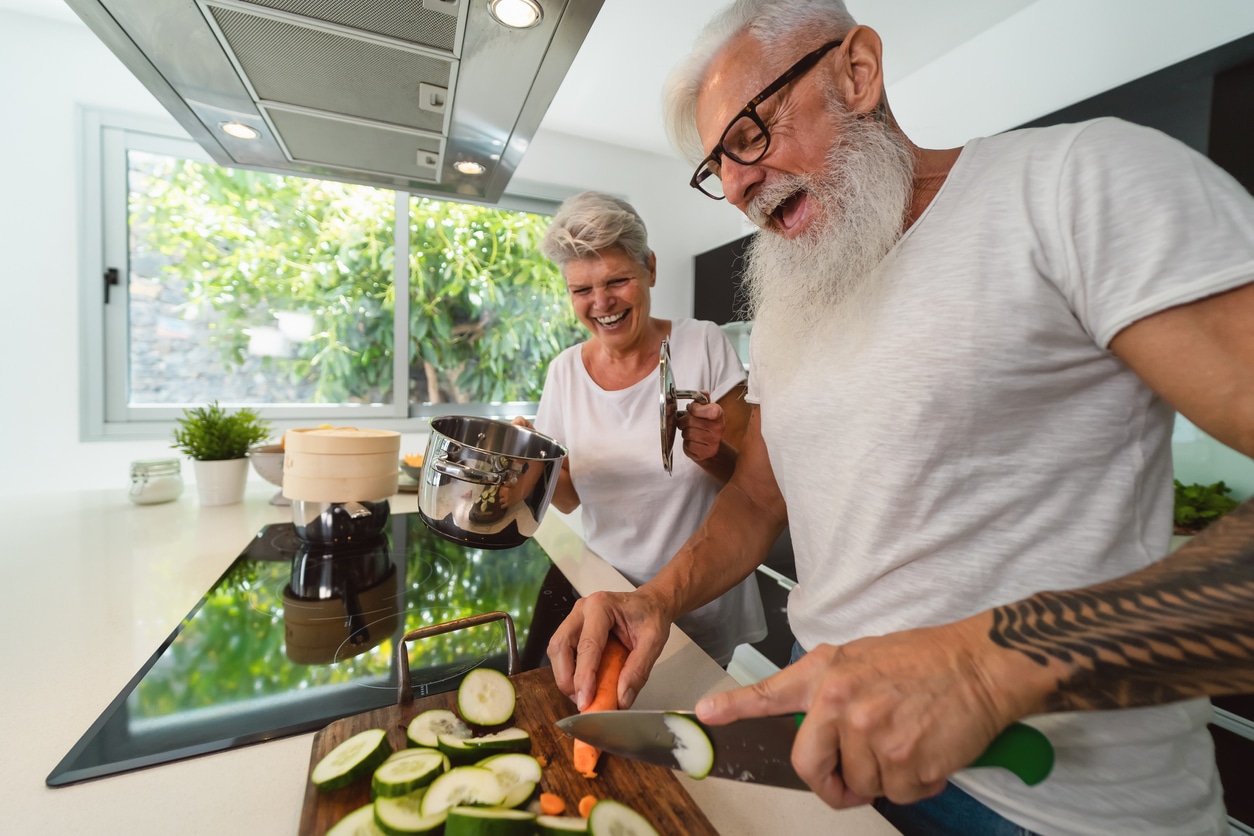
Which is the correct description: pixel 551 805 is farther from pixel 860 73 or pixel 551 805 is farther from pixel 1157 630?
pixel 860 73

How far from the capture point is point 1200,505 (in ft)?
4.67

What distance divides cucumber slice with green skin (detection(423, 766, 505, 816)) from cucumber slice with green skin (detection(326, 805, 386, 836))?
4 cm

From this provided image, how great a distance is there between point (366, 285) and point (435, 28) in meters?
2.26

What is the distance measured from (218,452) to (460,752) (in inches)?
59.7

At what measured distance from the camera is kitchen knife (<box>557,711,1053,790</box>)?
478 mm

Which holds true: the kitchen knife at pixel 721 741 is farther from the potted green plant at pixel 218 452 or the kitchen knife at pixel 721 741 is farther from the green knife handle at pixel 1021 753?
the potted green plant at pixel 218 452

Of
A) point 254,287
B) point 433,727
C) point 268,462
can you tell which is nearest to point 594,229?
point 433,727

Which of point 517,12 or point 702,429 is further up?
point 517,12

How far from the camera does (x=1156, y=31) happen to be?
5.56 feet

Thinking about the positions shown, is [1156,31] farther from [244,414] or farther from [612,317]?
[244,414]

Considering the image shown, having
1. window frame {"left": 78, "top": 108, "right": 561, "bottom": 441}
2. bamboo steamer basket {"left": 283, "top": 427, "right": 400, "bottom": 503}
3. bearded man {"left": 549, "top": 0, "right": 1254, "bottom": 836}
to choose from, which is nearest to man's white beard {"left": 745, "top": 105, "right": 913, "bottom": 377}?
bearded man {"left": 549, "top": 0, "right": 1254, "bottom": 836}

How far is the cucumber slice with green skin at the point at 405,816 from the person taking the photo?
1.43 feet

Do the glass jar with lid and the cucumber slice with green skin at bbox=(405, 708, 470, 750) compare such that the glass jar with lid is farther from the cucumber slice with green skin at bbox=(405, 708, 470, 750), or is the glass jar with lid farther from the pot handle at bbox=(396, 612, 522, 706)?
the cucumber slice with green skin at bbox=(405, 708, 470, 750)

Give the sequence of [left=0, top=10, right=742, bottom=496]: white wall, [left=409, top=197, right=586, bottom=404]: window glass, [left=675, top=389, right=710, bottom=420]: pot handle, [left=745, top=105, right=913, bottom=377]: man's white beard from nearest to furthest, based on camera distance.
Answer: [left=745, top=105, right=913, bottom=377]: man's white beard, [left=675, top=389, right=710, bottom=420]: pot handle, [left=0, top=10, right=742, bottom=496]: white wall, [left=409, top=197, right=586, bottom=404]: window glass
